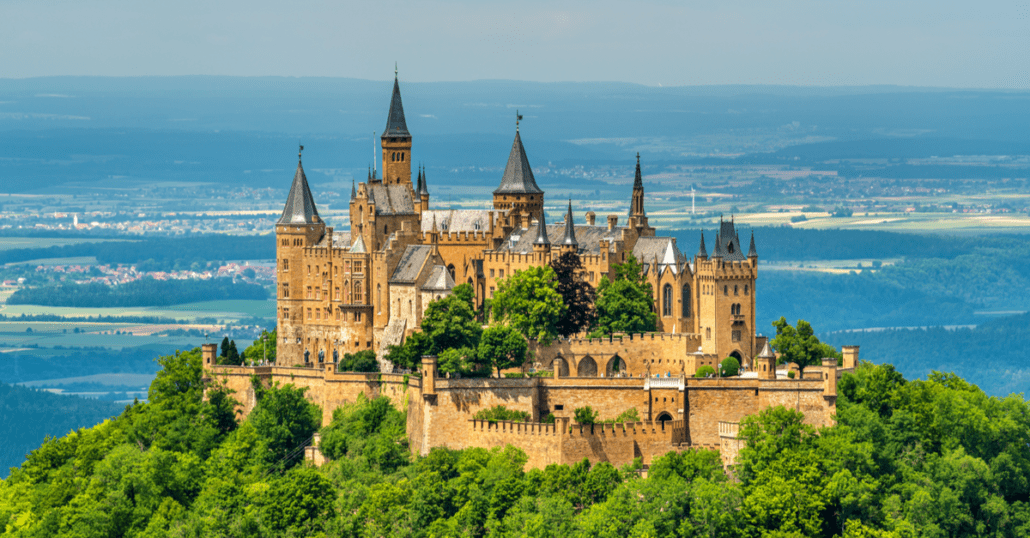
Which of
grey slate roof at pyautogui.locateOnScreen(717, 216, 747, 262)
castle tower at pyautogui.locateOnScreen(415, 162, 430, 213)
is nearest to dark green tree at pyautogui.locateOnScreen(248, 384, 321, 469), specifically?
castle tower at pyautogui.locateOnScreen(415, 162, 430, 213)

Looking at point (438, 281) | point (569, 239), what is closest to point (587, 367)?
point (569, 239)

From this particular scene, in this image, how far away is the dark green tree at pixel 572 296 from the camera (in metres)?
97.0

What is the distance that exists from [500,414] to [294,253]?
83.1ft

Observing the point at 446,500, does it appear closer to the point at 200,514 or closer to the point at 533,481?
the point at 533,481

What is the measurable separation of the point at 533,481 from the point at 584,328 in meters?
16.6

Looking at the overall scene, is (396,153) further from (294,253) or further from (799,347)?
(799,347)

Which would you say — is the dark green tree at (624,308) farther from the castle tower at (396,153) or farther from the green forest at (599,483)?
the castle tower at (396,153)

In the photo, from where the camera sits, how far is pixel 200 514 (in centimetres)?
8919

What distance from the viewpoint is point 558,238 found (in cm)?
10312

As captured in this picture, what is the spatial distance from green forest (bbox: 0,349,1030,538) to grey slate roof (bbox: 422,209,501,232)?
15.3m

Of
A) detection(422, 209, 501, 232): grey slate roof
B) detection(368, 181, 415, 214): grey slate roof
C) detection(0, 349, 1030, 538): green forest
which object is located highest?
detection(368, 181, 415, 214): grey slate roof

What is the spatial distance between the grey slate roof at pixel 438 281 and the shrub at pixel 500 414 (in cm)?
1360

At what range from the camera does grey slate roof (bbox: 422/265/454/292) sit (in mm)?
100688

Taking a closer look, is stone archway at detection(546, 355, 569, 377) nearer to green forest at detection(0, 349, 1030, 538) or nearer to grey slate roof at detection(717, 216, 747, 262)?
green forest at detection(0, 349, 1030, 538)
